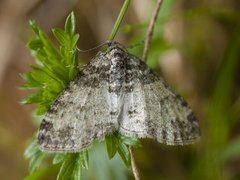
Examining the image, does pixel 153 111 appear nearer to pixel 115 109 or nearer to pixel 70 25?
pixel 115 109

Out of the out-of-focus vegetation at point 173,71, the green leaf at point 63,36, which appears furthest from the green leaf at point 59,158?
the out-of-focus vegetation at point 173,71

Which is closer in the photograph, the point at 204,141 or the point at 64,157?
the point at 64,157

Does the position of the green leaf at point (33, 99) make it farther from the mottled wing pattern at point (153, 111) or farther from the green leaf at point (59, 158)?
the mottled wing pattern at point (153, 111)

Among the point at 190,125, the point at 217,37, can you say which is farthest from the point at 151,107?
the point at 217,37

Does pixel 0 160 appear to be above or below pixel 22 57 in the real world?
below

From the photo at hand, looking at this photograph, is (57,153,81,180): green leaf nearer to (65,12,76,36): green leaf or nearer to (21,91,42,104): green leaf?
(21,91,42,104): green leaf

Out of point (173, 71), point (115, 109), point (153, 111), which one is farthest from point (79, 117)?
point (173, 71)

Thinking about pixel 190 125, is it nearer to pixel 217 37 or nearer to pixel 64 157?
pixel 64 157
